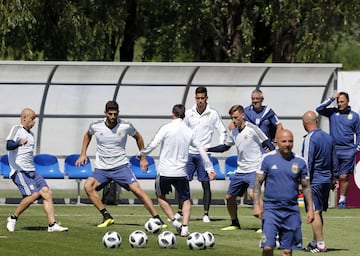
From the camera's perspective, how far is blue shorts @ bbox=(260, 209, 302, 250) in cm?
1565

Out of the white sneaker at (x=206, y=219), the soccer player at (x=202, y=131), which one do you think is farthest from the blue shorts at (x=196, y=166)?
the white sneaker at (x=206, y=219)

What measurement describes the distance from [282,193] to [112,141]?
612cm

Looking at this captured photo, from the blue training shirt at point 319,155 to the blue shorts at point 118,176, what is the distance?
3.73 metres

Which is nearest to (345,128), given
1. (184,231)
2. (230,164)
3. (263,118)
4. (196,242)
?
(230,164)

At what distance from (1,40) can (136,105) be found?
8860 mm

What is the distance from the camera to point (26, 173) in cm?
2094

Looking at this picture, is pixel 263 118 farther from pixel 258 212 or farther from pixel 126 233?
pixel 258 212

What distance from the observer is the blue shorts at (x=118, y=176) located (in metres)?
21.5

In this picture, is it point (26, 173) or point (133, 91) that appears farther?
point (133, 91)

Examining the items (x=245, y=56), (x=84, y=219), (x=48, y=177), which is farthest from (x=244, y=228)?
(x=245, y=56)

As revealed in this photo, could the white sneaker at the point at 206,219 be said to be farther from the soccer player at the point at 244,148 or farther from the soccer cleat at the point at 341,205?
the soccer cleat at the point at 341,205

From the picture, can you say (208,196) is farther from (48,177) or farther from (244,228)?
(48,177)

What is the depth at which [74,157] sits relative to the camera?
93.1ft

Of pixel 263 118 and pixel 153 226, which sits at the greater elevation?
pixel 263 118
